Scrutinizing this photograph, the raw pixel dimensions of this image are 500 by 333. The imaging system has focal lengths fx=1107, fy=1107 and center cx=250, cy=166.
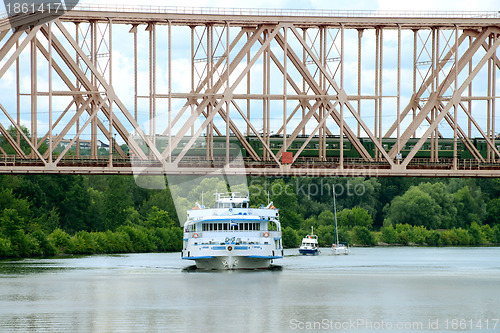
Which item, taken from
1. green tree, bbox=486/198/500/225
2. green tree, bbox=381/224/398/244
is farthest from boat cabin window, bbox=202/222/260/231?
green tree, bbox=486/198/500/225

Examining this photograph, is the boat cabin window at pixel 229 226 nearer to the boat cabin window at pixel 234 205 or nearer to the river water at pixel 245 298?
the river water at pixel 245 298

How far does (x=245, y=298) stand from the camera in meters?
67.8

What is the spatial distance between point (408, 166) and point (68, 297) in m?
43.6

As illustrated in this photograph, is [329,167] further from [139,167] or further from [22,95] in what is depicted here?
[22,95]

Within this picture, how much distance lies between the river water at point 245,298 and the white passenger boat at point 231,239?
1820 millimetres

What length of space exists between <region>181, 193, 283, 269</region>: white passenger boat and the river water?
182cm

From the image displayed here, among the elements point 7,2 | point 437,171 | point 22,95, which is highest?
point 7,2

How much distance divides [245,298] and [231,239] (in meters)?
21.4

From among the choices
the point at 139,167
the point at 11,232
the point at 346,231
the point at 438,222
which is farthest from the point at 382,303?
the point at 438,222

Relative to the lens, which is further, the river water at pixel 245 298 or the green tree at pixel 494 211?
the green tree at pixel 494 211

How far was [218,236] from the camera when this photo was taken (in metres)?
89.8

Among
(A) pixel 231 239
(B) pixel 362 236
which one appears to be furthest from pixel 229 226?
(B) pixel 362 236

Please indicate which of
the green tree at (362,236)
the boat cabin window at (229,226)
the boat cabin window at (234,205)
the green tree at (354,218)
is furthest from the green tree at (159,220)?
the boat cabin window at (229,226)

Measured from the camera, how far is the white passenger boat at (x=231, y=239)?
8938 cm
